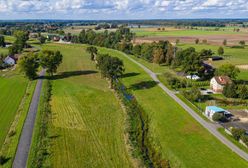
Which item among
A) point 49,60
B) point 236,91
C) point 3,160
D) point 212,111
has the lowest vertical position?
point 236,91

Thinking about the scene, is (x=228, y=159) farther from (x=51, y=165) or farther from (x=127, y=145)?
(x=51, y=165)

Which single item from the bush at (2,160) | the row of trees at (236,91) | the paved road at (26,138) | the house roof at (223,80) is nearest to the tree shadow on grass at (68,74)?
the paved road at (26,138)

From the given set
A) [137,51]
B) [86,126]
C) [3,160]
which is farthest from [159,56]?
[3,160]

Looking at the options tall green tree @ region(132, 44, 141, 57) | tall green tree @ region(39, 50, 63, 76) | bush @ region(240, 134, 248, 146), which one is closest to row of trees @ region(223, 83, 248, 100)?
bush @ region(240, 134, 248, 146)

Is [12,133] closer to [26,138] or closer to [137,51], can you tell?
[26,138]

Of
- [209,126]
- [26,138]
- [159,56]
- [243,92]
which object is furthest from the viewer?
[159,56]

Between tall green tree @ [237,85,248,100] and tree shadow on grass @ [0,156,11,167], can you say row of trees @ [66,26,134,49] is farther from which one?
tree shadow on grass @ [0,156,11,167]
